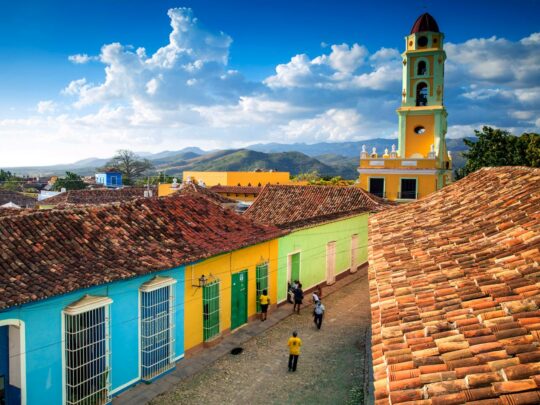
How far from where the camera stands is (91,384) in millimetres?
8297

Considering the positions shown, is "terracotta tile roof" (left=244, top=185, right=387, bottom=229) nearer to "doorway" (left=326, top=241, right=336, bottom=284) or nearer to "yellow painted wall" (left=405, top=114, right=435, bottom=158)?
"doorway" (left=326, top=241, right=336, bottom=284)

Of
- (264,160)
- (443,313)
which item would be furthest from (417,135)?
(264,160)

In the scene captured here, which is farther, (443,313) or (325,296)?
(325,296)

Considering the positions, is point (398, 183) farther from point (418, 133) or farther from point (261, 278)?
point (261, 278)

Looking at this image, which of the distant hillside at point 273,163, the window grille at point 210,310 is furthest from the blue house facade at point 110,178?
the window grille at point 210,310

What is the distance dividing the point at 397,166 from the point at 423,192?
2150 mm

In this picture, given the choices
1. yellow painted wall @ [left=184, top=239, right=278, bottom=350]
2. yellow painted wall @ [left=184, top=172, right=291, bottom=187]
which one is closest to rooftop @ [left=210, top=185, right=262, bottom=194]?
yellow painted wall @ [left=184, top=172, right=291, bottom=187]

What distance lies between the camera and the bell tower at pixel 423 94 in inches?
1141

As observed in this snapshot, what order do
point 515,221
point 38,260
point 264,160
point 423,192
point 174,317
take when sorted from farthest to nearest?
1. point 264,160
2. point 423,192
3. point 174,317
4. point 38,260
5. point 515,221

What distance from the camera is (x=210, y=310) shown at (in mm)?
11539

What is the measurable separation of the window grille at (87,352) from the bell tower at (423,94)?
78.4 ft

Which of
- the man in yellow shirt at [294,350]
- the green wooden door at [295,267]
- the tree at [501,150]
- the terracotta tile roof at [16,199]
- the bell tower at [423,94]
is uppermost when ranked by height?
the bell tower at [423,94]

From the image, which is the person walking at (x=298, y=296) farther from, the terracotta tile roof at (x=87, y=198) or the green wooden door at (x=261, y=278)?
the terracotta tile roof at (x=87, y=198)

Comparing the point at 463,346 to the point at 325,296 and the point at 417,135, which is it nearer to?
the point at 325,296
